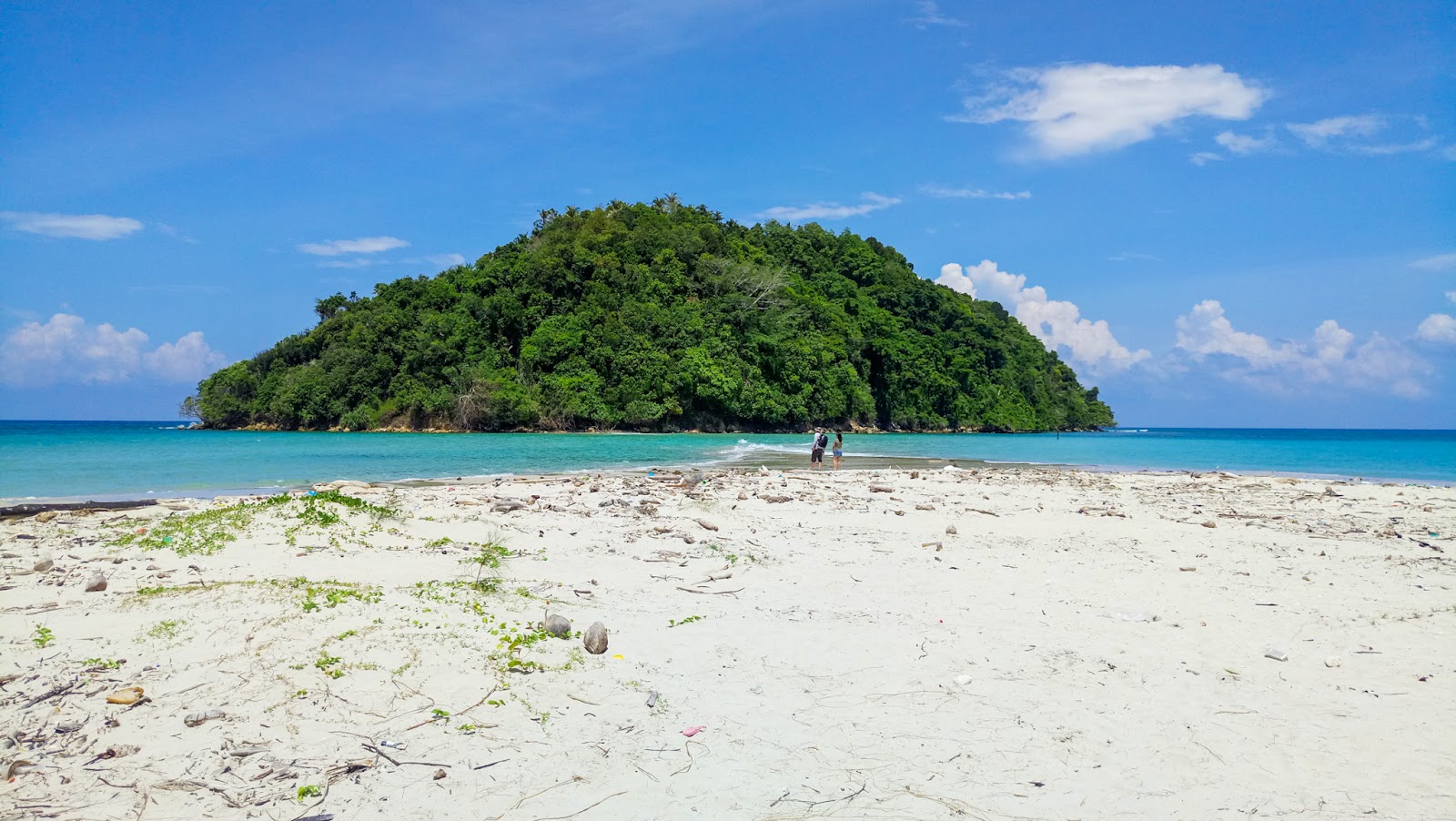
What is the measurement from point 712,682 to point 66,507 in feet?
40.7

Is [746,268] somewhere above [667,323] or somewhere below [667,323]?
above

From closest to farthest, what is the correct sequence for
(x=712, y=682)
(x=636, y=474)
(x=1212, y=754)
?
(x=1212, y=754) < (x=712, y=682) < (x=636, y=474)

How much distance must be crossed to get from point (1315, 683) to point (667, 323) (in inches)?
2147

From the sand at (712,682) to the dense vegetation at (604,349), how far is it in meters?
48.8

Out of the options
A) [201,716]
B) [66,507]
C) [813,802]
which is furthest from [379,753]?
[66,507]

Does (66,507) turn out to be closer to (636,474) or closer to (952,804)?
(636,474)

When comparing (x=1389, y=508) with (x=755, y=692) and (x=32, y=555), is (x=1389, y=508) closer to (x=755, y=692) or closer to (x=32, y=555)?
(x=755, y=692)

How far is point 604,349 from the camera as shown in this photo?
2250 inches

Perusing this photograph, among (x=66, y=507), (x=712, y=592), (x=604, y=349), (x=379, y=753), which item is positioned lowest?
(x=379, y=753)

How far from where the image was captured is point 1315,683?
190 inches

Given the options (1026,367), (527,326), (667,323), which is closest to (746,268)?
(667,323)

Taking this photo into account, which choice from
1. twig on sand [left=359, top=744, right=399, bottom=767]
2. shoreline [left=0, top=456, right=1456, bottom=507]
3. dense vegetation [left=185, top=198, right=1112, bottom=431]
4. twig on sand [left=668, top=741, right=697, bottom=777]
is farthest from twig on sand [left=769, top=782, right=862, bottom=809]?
dense vegetation [left=185, top=198, right=1112, bottom=431]

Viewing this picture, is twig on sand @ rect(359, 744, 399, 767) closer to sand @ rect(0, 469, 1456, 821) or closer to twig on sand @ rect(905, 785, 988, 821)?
sand @ rect(0, 469, 1456, 821)

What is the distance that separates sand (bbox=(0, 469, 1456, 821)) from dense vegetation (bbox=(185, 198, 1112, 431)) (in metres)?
48.8
